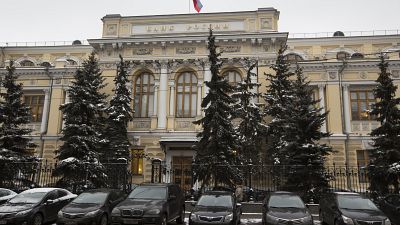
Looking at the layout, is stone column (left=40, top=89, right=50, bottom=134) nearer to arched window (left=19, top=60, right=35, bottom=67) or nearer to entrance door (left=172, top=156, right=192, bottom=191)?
arched window (left=19, top=60, right=35, bottom=67)

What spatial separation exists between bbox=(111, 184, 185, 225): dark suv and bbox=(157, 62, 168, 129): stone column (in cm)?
1491

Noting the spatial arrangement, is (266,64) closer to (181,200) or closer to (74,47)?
(181,200)

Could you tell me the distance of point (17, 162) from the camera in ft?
74.6

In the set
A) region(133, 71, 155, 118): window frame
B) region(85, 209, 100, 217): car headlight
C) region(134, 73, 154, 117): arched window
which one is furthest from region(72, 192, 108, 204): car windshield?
region(134, 73, 154, 117): arched window

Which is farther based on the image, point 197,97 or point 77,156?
point 197,97

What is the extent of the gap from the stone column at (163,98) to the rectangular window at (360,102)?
50.6ft

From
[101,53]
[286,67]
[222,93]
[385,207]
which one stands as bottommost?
[385,207]

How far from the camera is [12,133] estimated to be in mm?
23594

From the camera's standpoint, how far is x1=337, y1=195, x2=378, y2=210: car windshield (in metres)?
13.9

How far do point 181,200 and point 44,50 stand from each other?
33176 millimetres

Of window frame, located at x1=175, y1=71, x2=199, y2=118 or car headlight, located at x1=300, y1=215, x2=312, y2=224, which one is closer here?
car headlight, located at x1=300, y1=215, x2=312, y2=224

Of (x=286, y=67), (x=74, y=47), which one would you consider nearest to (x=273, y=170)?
(x=286, y=67)

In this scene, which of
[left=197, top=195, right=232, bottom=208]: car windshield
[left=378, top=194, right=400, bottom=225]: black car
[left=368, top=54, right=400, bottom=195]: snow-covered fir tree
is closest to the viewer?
[left=197, top=195, right=232, bottom=208]: car windshield

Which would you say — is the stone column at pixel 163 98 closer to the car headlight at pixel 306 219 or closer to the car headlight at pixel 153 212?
the car headlight at pixel 153 212
